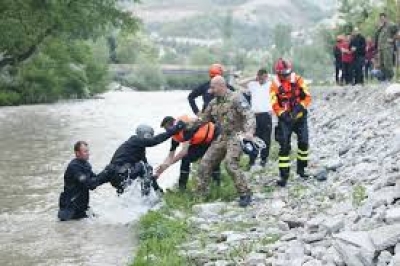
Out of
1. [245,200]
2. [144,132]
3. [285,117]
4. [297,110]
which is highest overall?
[297,110]

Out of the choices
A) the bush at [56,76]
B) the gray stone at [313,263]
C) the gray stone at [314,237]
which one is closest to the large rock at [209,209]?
the gray stone at [314,237]

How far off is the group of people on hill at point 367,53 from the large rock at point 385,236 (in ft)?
50.6

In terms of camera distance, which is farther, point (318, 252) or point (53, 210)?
point (53, 210)

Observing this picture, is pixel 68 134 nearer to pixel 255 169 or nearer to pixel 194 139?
pixel 255 169

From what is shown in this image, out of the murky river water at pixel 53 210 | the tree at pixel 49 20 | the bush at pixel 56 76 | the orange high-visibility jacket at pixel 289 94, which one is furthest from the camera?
the bush at pixel 56 76

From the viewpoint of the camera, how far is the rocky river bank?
672 cm

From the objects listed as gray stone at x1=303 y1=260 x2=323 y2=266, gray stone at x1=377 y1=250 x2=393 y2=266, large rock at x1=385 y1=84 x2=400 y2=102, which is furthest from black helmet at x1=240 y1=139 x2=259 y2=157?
large rock at x1=385 y1=84 x2=400 y2=102

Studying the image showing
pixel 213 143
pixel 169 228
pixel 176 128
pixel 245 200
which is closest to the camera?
pixel 169 228

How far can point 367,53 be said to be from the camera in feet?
79.7

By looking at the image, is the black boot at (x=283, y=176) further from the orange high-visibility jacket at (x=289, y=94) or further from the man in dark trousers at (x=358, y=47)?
the man in dark trousers at (x=358, y=47)

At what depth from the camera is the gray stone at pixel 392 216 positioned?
22.8 ft

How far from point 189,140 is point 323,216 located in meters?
3.75

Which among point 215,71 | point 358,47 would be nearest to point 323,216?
point 215,71

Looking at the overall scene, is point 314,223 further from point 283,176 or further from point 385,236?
point 283,176
